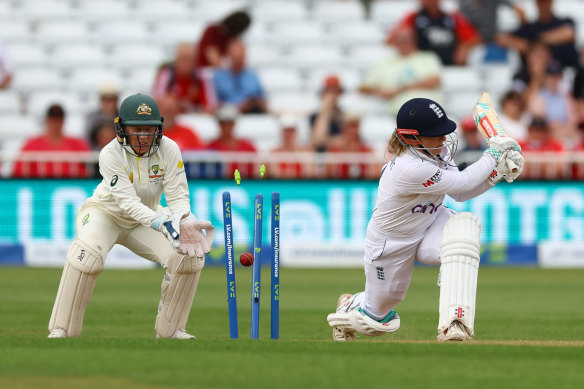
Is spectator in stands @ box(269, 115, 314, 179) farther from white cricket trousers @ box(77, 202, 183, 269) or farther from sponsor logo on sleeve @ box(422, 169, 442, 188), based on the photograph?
sponsor logo on sleeve @ box(422, 169, 442, 188)

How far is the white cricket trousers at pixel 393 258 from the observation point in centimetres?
720

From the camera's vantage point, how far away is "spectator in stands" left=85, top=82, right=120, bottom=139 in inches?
565

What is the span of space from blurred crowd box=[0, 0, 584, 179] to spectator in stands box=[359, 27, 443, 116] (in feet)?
0.05

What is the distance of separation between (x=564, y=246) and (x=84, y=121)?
669cm

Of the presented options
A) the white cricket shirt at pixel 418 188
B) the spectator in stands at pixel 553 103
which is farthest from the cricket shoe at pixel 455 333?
the spectator in stands at pixel 553 103

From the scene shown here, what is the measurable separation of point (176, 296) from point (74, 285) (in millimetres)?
675

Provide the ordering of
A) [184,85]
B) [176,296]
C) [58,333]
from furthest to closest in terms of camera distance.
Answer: [184,85]
[176,296]
[58,333]

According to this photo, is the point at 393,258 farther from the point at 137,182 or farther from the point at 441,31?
the point at 441,31

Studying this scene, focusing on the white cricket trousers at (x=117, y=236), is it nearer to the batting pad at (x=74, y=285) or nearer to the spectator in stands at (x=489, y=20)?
the batting pad at (x=74, y=285)

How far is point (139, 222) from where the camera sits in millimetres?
7516

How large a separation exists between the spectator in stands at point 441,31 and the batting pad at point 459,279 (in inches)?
387

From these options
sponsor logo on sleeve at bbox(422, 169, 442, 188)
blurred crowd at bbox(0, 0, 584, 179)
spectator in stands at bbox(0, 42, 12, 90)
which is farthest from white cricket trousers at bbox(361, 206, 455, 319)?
spectator in stands at bbox(0, 42, 12, 90)

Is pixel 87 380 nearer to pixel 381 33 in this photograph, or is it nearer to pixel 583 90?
pixel 583 90

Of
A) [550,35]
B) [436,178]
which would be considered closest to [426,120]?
[436,178]
